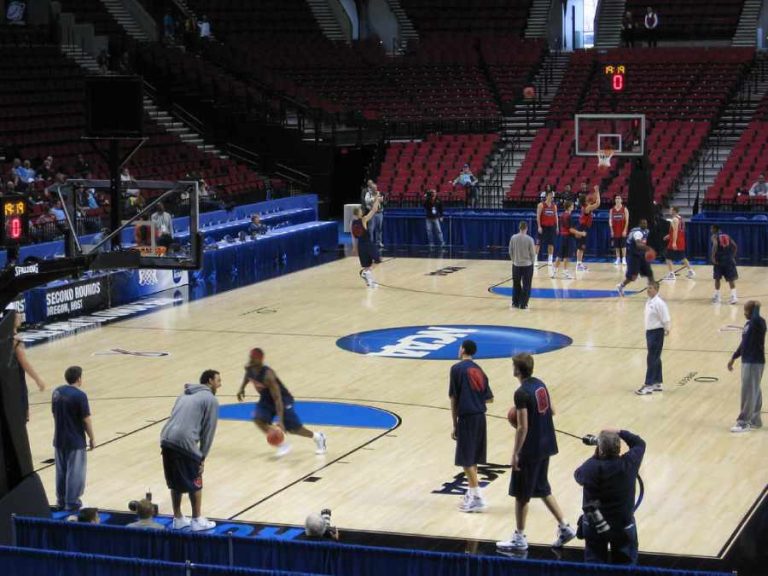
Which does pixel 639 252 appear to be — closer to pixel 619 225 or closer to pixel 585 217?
pixel 619 225

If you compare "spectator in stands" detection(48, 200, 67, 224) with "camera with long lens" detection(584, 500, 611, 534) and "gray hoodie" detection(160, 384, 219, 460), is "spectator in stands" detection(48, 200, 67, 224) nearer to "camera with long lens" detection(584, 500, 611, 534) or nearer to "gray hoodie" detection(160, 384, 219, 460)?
"gray hoodie" detection(160, 384, 219, 460)

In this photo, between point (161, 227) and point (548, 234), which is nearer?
point (161, 227)

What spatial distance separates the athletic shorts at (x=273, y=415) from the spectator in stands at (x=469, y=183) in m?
22.0

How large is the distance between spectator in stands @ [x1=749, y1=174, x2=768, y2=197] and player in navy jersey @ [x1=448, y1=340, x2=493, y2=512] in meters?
21.9

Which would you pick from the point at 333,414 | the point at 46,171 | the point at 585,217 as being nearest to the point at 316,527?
the point at 333,414

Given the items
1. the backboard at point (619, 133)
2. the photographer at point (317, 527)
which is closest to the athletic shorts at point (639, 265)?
the backboard at point (619, 133)

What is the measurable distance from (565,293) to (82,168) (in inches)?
Answer: 455

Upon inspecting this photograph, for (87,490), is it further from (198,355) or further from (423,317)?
(423,317)

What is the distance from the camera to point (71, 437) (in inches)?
531

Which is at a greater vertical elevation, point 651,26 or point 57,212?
point 651,26

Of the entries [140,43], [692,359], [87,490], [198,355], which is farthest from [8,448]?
Answer: [140,43]

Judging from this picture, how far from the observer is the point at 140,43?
44250mm

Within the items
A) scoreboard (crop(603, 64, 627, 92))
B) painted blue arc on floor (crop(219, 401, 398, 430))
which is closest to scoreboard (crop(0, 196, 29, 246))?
painted blue arc on floor (crop(219, 401, 398, 430))

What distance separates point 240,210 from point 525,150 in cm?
1067
